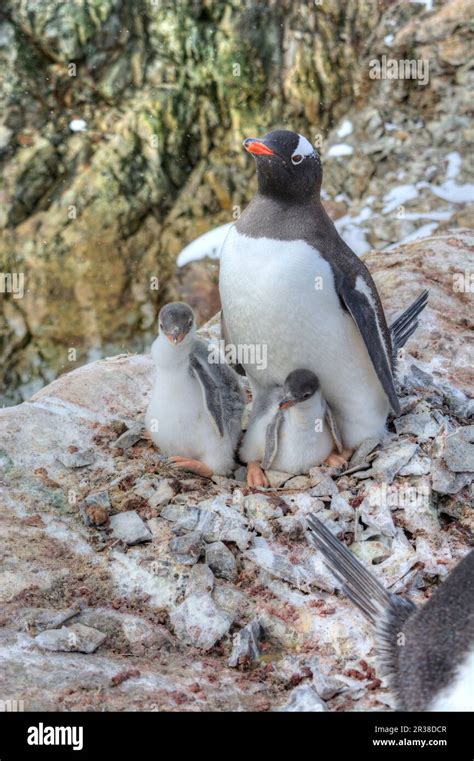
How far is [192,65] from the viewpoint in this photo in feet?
31.3

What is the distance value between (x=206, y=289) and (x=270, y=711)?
659cm

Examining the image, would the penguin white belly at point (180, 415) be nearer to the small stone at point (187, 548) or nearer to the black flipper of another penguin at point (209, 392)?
the black flipper of another penguin at point (209, 392)

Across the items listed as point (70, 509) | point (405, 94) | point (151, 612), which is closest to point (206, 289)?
point (405, 94)

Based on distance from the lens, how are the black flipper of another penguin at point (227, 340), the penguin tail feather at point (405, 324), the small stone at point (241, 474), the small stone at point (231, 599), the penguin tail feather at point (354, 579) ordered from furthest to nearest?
the penguin tail feather at point (405, 324) < the black flipper of another penguin at point (227, 340) < the small stone at point (241, 474) < the small stone at point (231, 599) < the penguin tail feather at point (354, 579)

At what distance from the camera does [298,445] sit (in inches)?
169

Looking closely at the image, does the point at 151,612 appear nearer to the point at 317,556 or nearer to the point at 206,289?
the point at 317,556

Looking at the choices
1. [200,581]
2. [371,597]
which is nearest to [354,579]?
[371,597]

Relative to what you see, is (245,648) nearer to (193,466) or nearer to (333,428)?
(193,466)

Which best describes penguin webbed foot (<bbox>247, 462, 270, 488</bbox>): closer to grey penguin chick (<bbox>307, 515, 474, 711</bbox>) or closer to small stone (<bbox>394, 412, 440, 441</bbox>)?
small stone (<bbox>394, 412, 440, 441</bbox>)

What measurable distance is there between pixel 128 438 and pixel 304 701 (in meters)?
1.90

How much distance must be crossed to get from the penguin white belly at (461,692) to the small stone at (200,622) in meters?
0.93

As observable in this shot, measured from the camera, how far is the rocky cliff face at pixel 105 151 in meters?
9.35

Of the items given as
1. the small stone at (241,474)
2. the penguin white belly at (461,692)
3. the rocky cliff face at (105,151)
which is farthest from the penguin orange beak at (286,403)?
the rocky cliff face at (105,151)

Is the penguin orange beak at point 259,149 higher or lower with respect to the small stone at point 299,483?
higher
